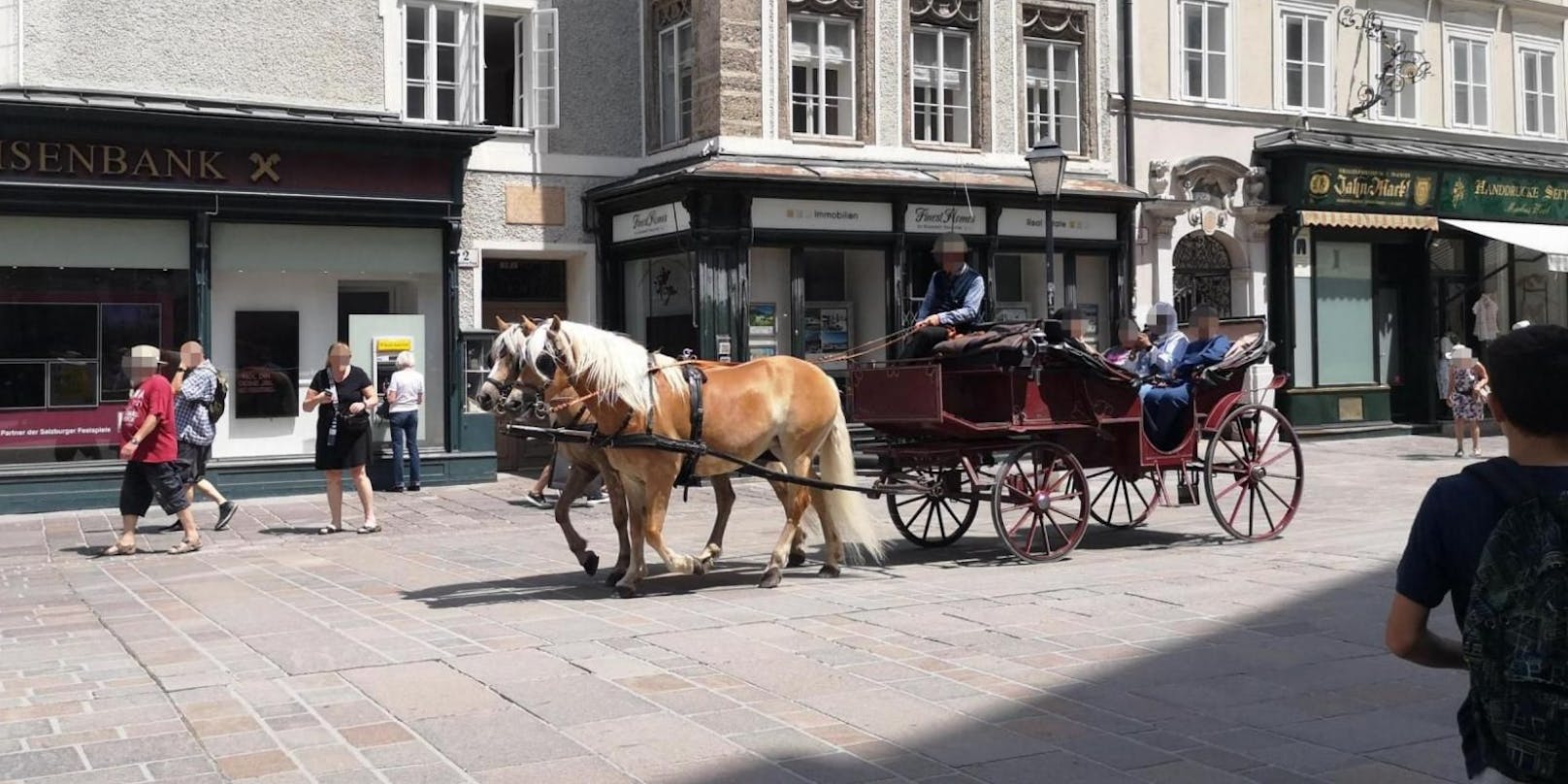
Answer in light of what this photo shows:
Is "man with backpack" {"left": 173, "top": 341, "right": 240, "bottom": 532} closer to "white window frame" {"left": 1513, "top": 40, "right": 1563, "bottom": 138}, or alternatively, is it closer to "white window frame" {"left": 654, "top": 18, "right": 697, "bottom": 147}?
"white window frame" {"left": 654, "top": 18, "right": 697, "bottom": 147}

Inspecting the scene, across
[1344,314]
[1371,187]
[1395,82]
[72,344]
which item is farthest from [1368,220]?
[72,344]

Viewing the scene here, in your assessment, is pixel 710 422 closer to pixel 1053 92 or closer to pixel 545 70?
pixel 545 70

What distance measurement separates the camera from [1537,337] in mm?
2770

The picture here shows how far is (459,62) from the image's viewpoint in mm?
18594

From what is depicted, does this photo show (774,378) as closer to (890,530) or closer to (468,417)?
(890,530)

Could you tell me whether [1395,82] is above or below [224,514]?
above

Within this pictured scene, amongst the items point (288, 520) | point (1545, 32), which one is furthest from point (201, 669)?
point (1545, 32)

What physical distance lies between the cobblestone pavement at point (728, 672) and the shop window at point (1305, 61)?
14736 mm

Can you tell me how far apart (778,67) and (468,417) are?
617 centimetres

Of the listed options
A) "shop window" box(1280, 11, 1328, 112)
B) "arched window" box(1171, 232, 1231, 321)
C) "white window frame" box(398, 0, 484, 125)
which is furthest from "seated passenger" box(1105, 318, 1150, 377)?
"shop window" box(1280, 11, 1328, 112)

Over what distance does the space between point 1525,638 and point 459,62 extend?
1770 centimetres

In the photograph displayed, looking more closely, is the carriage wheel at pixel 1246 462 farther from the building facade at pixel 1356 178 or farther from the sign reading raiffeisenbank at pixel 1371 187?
the sign reading raiffeisenbank at pixel 1371 187

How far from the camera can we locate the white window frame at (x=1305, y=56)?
2378 centimetres

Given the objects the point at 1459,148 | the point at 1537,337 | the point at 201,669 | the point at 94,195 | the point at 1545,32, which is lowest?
the point at 201,669
